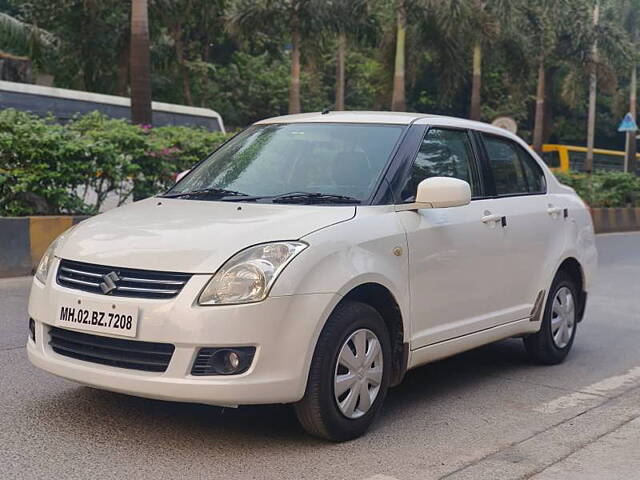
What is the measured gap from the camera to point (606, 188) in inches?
961

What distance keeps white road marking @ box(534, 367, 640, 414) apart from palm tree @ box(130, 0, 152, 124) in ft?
36.5

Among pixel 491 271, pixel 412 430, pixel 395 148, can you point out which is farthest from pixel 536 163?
pixel 412 430

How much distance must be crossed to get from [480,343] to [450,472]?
1589 millimetres

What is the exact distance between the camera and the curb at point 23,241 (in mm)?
Result: 9562

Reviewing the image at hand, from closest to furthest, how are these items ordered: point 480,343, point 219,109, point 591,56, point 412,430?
point 412,430 < point 480,343 < point 591,56 < point 219,109

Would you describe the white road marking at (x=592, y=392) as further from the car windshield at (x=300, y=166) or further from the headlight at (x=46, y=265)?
the headlight at (x=46, y=265)

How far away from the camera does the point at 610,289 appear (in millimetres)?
11211

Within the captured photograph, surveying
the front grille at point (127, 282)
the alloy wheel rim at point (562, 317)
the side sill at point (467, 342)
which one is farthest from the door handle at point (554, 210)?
the front grille at point (127, 282)

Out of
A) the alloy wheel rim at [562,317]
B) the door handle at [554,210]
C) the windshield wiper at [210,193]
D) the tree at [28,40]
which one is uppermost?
the tree at [28,40]

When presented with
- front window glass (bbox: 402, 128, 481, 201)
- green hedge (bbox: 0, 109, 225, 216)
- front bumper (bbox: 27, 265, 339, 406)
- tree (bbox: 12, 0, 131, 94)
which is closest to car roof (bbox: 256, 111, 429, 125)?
front window glass (bbox: 402, 128, 481, 201)

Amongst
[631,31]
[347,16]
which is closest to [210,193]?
[347,16]

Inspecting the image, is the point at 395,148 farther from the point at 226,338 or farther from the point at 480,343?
the point at 226,338

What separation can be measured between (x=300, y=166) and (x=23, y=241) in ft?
16.9

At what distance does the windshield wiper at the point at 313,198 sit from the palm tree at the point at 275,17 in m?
20.4
